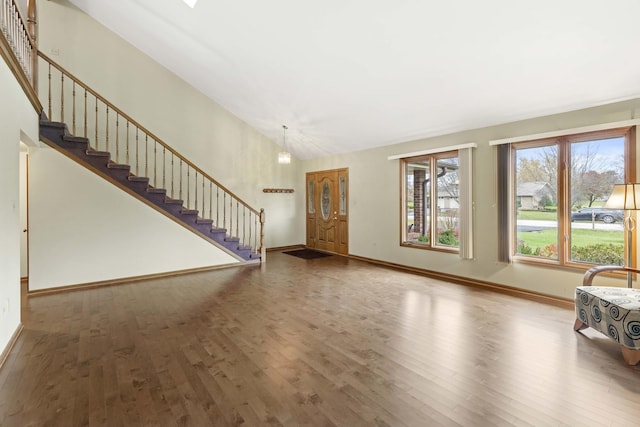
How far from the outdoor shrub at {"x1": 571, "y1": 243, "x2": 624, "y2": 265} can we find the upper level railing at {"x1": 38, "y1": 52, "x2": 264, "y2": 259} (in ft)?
18.1

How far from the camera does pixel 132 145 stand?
256 inches

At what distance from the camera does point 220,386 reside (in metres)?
2.31

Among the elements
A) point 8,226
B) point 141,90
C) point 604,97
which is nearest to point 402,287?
point 604,97

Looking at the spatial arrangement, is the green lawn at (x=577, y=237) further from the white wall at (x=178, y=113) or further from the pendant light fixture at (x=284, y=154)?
the white wall at (x=178, y=113)

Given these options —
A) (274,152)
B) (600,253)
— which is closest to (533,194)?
(600,253)

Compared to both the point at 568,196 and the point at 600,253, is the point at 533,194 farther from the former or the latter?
the point at 600,253

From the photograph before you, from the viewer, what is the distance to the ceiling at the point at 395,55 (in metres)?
3.18

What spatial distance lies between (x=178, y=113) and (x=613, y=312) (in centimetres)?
784

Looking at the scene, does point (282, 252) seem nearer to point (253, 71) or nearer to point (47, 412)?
point (253, 71)

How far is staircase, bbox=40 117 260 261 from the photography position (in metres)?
4.69

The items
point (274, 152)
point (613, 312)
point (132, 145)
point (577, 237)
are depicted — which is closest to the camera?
point (613, 312)

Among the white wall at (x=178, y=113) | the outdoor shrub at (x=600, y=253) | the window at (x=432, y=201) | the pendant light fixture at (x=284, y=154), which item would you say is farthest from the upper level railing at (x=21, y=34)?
the outdoor shrub at (x=600, y=253)

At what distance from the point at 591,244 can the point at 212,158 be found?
7.25 metres

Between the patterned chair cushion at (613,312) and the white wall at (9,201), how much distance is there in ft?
17.3
